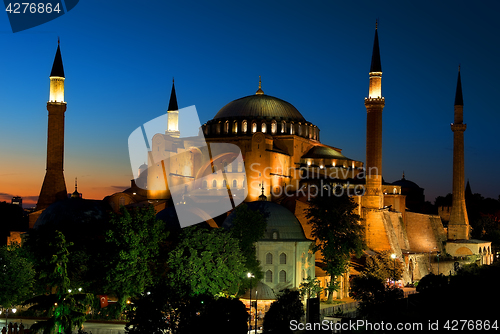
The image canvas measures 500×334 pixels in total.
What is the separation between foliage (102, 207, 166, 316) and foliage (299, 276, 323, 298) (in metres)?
7.29

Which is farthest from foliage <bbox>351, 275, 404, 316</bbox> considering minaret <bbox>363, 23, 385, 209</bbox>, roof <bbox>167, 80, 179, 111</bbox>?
roof <bbox>167, 80, 179, 111</bbox>

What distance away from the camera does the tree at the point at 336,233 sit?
33906 millimetres

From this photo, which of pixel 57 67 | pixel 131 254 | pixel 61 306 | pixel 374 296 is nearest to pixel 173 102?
pixel 57 67

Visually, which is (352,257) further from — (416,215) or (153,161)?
(153,161)

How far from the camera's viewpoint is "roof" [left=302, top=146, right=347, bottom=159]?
165 ft

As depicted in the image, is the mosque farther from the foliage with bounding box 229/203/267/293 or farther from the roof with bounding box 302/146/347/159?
the foliage with bounding box 229/203/267/293

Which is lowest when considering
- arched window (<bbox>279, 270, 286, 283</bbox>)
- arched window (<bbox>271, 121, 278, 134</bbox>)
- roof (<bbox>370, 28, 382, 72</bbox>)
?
arched window (<bbox>279, 270, 286, 283</bbox>)

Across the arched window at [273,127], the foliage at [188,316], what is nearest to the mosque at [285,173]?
the arched window at [273,127]

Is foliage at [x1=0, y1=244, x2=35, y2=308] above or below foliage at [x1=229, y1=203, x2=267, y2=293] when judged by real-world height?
below

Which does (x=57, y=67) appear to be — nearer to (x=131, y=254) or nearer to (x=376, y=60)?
(x=131, y=254)

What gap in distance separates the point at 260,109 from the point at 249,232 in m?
21.0

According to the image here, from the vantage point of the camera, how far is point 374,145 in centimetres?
4538

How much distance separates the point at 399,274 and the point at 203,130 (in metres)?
20.8

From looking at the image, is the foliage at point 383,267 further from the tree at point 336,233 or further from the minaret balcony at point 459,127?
the minaret balcony at point 459,127
